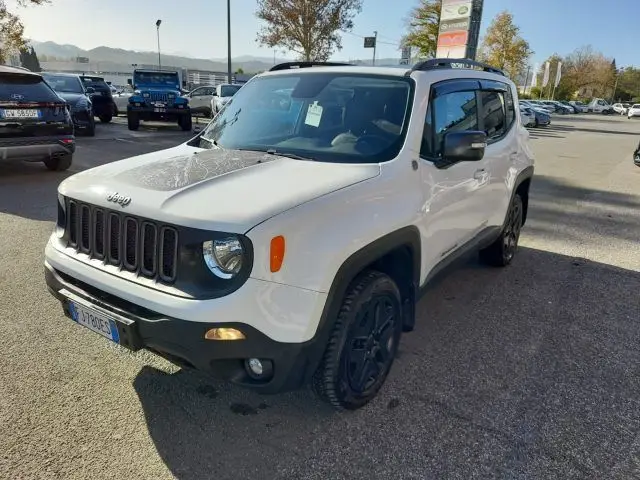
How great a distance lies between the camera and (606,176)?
11.6 m

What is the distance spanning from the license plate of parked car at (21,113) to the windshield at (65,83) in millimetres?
7065

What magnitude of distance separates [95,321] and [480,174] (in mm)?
2884

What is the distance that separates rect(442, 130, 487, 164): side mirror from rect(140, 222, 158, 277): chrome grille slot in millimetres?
1774

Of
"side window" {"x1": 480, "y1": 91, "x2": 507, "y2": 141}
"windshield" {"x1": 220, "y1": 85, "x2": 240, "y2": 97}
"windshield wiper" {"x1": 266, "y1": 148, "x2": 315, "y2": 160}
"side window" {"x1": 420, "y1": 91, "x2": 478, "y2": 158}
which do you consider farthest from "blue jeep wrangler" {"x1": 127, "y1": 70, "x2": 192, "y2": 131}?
"windshield wiper" {"x1": 266, "y1": 148, "x2": 315, "y2": 160}

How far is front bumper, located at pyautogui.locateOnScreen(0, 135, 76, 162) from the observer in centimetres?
734

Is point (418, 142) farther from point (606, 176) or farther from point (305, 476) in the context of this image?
point (606, 176)

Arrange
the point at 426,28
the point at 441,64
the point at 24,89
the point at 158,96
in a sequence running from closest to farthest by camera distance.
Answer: the point at 441,64 < the point at 24,89 < the point at 158,96 < the point at 426,28

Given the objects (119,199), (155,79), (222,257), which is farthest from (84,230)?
(155,79)

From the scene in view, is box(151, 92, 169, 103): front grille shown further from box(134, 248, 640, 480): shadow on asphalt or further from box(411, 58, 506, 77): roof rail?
box(134, 248, 640, 480): shadow on asphalt

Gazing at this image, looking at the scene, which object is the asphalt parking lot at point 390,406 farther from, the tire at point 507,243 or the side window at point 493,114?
the side window at point 493,114

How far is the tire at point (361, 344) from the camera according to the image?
2422mm

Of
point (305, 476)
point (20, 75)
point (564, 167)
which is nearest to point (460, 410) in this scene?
point (305, 476)

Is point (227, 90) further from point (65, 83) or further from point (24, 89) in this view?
point (24, 89)

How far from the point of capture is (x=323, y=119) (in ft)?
10.4
